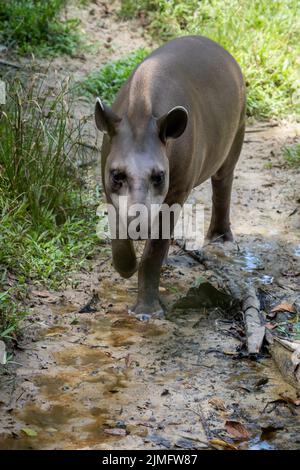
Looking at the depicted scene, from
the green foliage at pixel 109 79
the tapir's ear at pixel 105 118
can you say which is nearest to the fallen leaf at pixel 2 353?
the tapir's ear at pixel 105 118

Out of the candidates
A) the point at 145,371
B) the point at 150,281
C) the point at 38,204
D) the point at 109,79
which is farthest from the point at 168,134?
the point at 109,79

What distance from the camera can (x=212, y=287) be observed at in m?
5.77

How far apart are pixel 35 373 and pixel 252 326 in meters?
1.42

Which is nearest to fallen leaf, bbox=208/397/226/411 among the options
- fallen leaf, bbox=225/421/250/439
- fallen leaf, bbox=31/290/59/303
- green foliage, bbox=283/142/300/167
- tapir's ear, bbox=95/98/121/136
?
fallen leaf, bbox=225/421/250/439

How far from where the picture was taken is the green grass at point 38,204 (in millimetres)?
5902

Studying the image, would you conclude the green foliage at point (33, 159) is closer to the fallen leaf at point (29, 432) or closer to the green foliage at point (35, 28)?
the fallen leaf at point (29, 432)

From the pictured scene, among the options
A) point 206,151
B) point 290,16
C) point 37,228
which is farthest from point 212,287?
point 290,16

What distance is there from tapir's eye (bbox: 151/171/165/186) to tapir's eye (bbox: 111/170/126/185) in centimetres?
17

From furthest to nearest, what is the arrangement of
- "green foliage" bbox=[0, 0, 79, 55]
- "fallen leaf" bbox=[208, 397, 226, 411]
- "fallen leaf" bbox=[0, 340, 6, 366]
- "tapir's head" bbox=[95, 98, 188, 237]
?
1. "green foliage" bbox=[0, 0, 79, 55]
2. "tapir's head" bbox=[95, 98, 188, 237]
3. "fallen leaf" bbox=[0, 340, 6, 366]
4. "fallen leaf" bbox=[208, 397, 226, 411]

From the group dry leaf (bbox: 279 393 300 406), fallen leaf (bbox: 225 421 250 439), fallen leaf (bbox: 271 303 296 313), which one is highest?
fallen leaf (bbox: 225 421 250 439)

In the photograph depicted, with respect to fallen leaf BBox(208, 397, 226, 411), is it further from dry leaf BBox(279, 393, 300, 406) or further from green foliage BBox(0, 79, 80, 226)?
green foliage BBox(0, 79, 80, 226)

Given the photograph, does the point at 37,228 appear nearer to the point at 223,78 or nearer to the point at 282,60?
the point at 223,78

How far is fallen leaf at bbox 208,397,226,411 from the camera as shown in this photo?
4406 mm
